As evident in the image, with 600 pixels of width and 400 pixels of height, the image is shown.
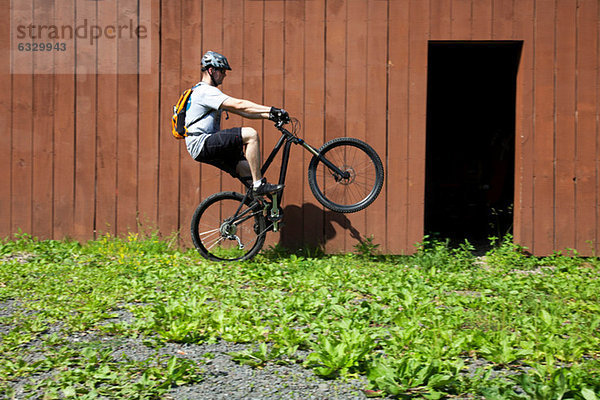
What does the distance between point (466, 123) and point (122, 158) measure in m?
5.68

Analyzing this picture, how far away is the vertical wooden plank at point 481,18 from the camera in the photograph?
526cm

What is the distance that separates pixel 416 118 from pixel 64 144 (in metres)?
3.63

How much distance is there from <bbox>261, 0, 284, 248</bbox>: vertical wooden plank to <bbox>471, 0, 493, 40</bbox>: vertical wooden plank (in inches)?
74.5

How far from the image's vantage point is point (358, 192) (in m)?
5.38

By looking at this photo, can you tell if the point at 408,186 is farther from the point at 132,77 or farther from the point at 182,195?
the point at 132,77

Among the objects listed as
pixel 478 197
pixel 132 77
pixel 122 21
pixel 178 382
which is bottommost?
pixel 178 382

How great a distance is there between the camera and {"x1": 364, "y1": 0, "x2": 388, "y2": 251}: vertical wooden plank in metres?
5.34

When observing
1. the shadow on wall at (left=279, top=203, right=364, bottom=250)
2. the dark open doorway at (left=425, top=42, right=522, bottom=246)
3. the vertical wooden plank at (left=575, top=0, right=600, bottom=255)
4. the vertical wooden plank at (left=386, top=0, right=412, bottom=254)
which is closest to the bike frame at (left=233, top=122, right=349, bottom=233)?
the shadow on wall at (left=279, top=203, right=364, bottom=250)

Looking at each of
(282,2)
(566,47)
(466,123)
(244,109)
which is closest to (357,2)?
(282,2)

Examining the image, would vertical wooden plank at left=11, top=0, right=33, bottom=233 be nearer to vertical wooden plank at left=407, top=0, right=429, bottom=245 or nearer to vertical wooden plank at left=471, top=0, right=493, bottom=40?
Result: vertical wooden plank at left=407, top=0, right=429, bottom=245

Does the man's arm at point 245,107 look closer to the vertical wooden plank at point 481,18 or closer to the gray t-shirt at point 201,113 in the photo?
the gray t-shirt at point 201,113

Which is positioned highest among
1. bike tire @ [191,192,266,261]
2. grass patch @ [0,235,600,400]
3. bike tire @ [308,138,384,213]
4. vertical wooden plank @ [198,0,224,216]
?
vertical wooden plank @ [198,0,224,216]

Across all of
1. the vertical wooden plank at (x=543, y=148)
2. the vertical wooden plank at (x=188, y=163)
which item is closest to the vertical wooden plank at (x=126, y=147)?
the vertical wooden plank at (x=188, y=163)

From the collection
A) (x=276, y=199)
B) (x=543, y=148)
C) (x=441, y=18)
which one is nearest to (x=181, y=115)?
(x=276, y=199)
